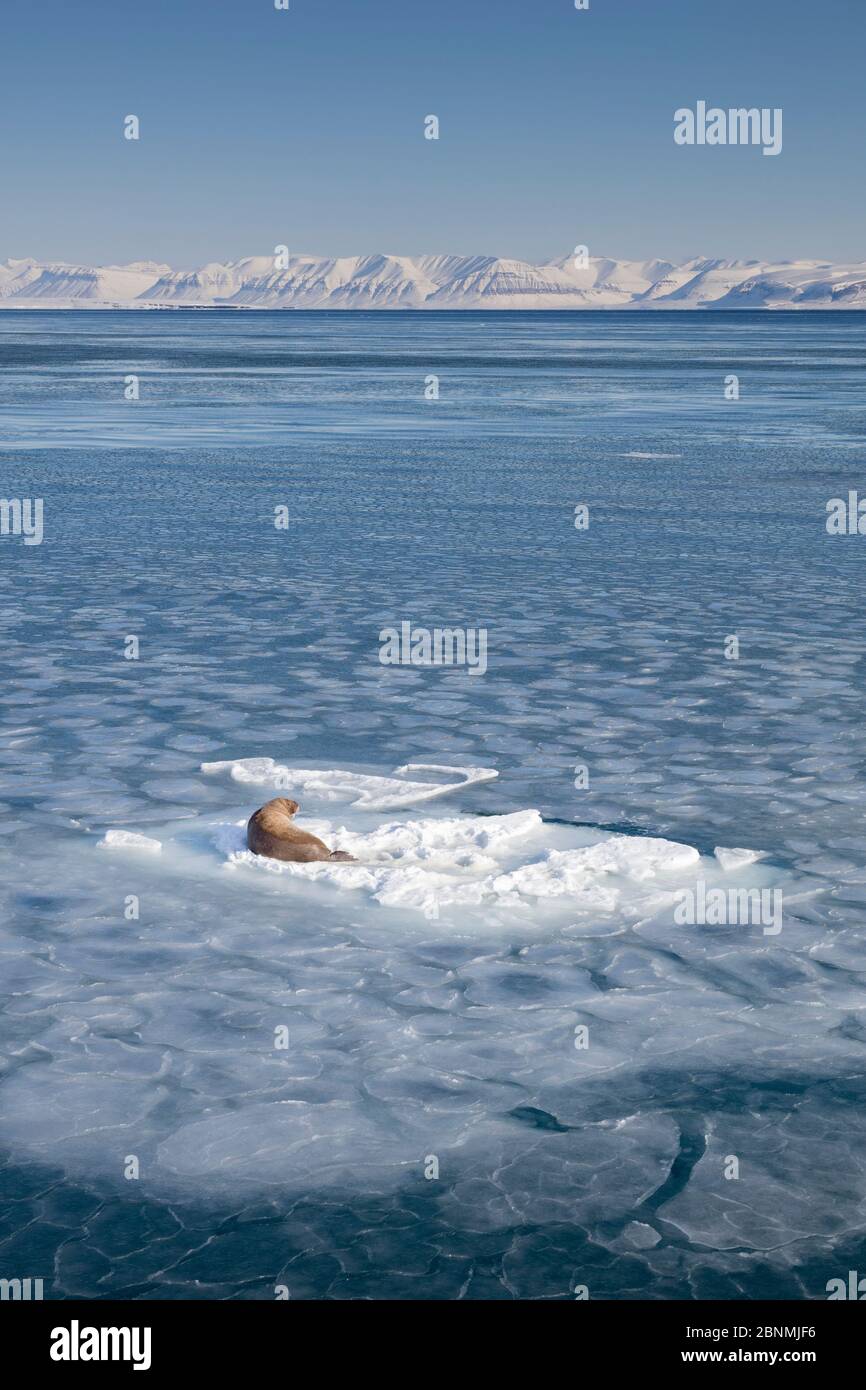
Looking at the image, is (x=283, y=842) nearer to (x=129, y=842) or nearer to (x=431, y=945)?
(x=129, y=842)

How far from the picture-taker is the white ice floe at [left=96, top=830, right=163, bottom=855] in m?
10.7

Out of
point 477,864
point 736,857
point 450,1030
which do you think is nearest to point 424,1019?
point 450,1030

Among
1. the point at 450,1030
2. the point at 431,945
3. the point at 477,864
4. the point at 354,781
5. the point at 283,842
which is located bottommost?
the point at 450,1030

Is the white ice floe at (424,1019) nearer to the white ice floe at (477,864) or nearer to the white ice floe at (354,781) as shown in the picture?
the white ice floe at (477,864)

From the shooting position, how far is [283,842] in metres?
10.3

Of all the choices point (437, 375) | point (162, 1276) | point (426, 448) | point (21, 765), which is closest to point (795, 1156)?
point (162, 1276)

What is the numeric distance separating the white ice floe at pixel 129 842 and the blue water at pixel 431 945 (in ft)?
0.71

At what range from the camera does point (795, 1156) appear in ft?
22.7

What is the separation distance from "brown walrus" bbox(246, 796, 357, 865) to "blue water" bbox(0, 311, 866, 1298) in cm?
41

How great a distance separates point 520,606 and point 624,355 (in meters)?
Answer: 82.9

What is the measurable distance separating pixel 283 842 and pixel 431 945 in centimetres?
162

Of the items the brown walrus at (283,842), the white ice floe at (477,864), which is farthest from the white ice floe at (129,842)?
the brown walrus at (283,842)

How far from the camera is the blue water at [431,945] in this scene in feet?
21.1

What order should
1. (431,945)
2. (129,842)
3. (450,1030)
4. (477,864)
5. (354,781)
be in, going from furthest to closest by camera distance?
(354,781) < (129,842) < (477,864) < (431,945) < (450,1030)
